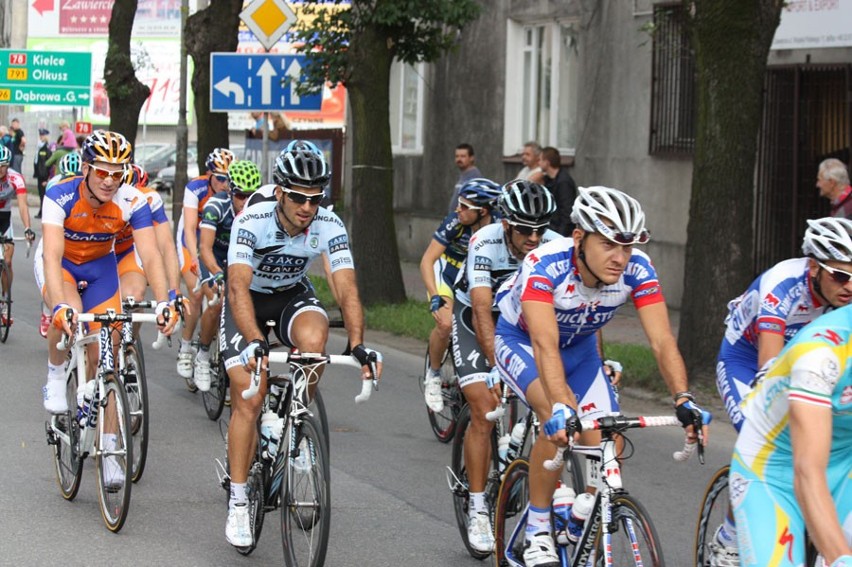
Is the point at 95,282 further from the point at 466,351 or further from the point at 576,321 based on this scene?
the point at 576,321

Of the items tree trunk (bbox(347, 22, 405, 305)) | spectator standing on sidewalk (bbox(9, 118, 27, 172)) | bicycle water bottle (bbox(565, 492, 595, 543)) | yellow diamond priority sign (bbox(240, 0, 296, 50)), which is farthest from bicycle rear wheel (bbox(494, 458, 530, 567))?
spectator standing on sidewalk (bbox(9, 118, 27, 172))

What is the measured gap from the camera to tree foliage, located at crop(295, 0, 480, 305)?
1669 cm

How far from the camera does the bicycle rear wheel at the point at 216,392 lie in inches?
408

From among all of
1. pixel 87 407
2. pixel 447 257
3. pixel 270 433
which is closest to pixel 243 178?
pixel 447 257

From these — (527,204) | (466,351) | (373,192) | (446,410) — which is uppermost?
(373,192)

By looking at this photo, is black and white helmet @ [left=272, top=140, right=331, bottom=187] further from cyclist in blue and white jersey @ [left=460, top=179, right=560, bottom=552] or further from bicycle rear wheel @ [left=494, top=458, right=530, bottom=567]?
bicycle rear wheel @ [left=494, top=458, right=530, bottom=567]

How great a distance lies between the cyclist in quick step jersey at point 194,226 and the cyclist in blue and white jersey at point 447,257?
2.19 meters

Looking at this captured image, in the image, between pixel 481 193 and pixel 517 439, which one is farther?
pixel 481 193

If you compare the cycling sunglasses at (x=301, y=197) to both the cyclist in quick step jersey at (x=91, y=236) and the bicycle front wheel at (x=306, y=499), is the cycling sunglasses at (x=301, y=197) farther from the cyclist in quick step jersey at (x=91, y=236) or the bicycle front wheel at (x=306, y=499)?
the cyclist in quick step jersey at (x=91, y=236)

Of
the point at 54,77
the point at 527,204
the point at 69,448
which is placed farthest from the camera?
the point at 54,77

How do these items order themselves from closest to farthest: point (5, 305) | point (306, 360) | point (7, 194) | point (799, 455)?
1. point (799, 455)
2. point (306, 360)
3. point (5, 305)
4. point (7, 194)

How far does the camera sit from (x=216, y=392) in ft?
34.6

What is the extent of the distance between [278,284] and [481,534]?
1.63 m

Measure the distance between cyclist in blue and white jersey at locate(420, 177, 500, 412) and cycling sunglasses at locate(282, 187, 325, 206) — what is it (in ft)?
6.60
